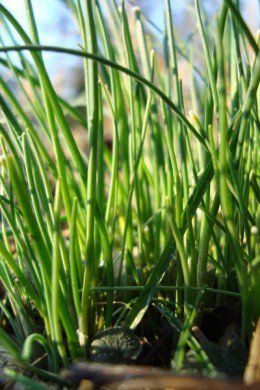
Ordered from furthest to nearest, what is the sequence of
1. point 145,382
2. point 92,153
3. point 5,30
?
point 5,30 → point 92,153 → point 145,382

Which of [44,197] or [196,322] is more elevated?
[44,197]

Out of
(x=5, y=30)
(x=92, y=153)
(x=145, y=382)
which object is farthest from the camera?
(x=5, y=30)

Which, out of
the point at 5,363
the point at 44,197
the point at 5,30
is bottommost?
the point at 5,363

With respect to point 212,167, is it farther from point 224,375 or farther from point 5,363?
point 5,363

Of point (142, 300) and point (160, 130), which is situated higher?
point (160, 130)

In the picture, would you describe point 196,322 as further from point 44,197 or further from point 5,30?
point 5,30

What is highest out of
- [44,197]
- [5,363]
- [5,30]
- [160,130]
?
[5,30]

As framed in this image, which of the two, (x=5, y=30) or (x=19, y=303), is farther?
(x=5, y=30)

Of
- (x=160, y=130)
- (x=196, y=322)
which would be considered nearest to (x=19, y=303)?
(x=196, y=322)

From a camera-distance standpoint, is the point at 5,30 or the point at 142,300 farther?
the point at 5,30

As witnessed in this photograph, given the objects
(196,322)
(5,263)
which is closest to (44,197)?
(5,263)
